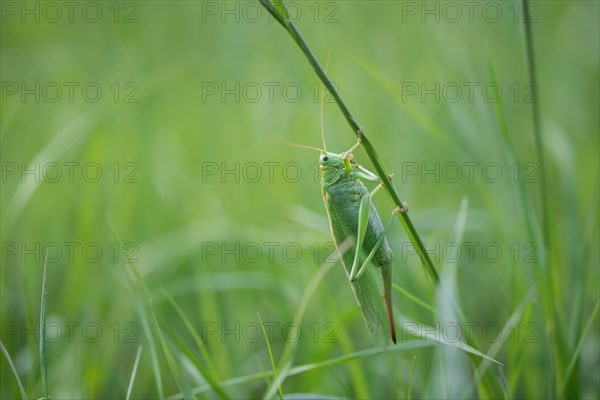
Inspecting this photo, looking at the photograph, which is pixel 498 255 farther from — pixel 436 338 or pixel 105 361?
pixel 105 361

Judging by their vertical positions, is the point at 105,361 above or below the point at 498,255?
below

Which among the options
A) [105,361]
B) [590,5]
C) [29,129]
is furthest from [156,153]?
[590,5]

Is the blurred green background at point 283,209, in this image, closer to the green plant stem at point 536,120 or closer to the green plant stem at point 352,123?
the green plant stem at point 536,120

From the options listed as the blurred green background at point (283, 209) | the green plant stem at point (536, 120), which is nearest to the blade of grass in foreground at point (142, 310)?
the blurred green background at point (283, 209)

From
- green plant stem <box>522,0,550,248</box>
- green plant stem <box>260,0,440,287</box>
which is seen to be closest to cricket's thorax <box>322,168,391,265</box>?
green plant stem <box>260,0,440,287</box>

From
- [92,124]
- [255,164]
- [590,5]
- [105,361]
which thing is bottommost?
[105,361]

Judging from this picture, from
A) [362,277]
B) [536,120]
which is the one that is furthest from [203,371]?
[536,120]
